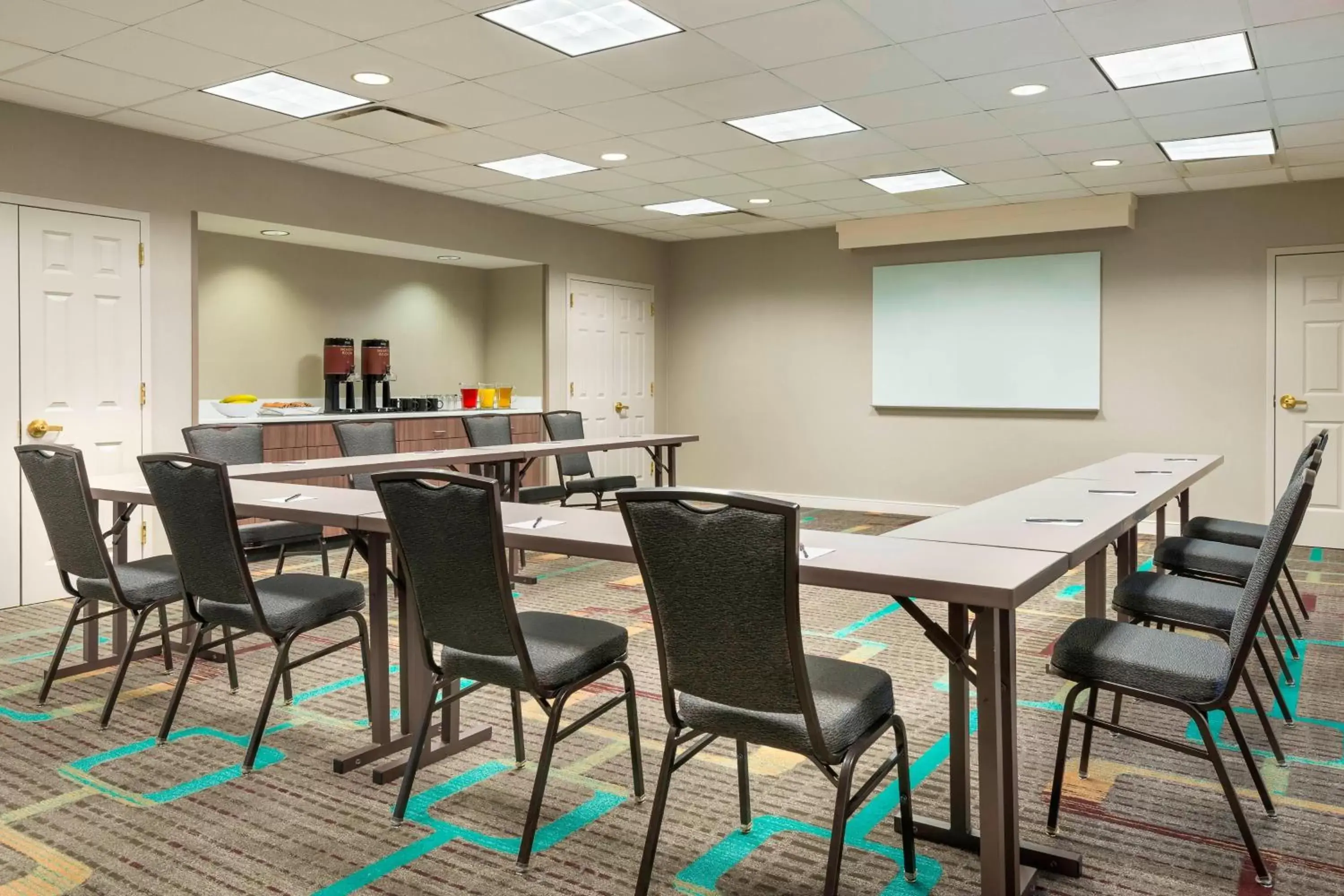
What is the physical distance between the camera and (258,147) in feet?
18.8

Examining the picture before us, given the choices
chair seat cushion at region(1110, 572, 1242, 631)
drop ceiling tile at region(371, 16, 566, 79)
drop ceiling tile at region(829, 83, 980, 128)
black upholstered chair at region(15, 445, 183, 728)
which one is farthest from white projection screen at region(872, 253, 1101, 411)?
black upholstered chair at region(15, 445, 183, 728)

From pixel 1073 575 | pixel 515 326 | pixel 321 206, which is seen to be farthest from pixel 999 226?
pixel 321 206

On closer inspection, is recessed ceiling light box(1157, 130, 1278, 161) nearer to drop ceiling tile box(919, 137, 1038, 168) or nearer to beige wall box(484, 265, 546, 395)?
drop ceiling tile box(919, 137, 1038, 168)

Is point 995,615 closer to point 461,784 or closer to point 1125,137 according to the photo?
point 461,784

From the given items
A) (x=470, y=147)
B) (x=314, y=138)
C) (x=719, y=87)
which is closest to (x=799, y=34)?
(x=719, y=87)

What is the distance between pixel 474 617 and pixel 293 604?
0.88m

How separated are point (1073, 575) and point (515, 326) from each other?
5088mm

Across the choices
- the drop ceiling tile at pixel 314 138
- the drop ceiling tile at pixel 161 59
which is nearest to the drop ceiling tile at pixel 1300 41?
the drop ceiling tile at pixel 161 59

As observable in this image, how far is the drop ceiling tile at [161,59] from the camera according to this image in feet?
13.0

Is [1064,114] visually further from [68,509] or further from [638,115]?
[68,509]

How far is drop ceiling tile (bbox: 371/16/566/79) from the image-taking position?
3844 millimetres

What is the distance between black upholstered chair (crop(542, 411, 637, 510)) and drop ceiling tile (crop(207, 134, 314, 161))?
2.28 meters

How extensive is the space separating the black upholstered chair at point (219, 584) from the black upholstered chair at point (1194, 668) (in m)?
1.98

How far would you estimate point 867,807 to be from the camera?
258cm
